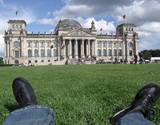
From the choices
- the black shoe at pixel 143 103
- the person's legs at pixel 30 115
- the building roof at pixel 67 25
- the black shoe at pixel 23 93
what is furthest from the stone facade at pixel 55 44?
the person's legs at pixel 30 115

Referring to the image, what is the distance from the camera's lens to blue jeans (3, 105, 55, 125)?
4.02 meters

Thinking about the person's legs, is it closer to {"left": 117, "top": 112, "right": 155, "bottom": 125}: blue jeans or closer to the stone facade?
{"left": 117, "top": 112, "right": 155, "bottom": 125}: blue jeans

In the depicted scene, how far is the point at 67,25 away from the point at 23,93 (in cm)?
14547

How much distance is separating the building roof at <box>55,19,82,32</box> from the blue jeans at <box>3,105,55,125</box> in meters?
144

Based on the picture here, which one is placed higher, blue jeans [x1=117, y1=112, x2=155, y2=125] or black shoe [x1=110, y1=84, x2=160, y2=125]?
black shoe [x1=110, y1=84, x2=160, y2=125]

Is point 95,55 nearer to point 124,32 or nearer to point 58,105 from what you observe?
point 124,32

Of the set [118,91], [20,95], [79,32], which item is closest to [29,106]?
[20,95]

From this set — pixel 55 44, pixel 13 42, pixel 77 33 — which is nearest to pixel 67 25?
pixel 77 33

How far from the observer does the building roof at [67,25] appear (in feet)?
488

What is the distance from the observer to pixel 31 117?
4117 mm

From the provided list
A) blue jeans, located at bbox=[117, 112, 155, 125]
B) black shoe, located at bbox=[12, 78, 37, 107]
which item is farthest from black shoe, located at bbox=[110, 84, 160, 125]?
black shoe, located at bbox=[12, 78, 37, 107]

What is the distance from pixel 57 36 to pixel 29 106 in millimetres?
143666

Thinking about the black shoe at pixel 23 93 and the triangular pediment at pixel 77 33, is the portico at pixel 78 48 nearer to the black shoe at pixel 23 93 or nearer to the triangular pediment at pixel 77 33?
the triangular pediment at pixel 77 33

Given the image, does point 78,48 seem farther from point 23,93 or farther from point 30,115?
point 30,115
